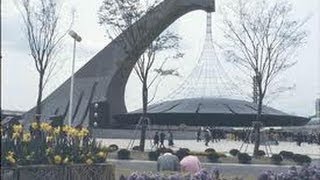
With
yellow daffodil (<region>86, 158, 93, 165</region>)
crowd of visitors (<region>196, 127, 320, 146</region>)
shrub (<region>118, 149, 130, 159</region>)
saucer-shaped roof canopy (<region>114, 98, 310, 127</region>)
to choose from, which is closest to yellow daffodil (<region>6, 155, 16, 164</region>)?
yellow daffodil (<region>86, 158, 93, 165</region>)

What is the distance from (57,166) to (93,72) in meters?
82.4

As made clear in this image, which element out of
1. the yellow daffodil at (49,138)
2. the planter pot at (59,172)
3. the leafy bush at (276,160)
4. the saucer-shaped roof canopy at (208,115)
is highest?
the saucer-shaped roof canopy at (208,115)

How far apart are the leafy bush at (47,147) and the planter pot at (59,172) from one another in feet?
0.42

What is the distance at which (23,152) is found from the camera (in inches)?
497

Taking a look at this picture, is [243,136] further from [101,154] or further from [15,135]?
[15,135]

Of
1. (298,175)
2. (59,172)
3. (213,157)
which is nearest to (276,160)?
(213,157)

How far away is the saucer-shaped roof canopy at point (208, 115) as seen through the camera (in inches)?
3359

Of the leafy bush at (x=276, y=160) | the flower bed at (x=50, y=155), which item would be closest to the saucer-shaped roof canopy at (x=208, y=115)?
the leafy bush at (x=276, y=160)

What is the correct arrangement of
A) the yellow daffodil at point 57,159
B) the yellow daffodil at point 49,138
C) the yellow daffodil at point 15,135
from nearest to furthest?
1. the yellow daffodil at point 15,135
2. the yellow daffodil at point 57,159
3. the yellow daffodil at point 49,138

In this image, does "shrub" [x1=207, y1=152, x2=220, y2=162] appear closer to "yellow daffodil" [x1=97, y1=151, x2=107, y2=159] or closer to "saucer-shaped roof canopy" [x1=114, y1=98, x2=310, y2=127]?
"yellow daffodil" [x1=97, y1=151, x2=107, y2=159]

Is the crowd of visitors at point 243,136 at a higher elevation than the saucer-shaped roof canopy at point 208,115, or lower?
lower

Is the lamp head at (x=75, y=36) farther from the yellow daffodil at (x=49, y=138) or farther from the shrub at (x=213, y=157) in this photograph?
the yellow daffodil at (x=49, y=138)

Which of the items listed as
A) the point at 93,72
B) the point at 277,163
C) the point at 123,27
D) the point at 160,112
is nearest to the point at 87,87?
the point at 93,72

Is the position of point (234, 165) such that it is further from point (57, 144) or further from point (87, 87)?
point (87, 87)
